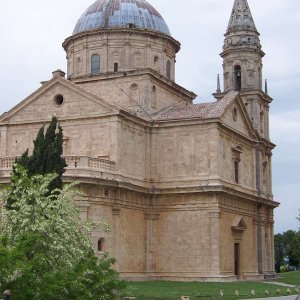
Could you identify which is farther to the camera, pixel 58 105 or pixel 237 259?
pixel 237 259

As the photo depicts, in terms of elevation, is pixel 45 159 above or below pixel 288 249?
above

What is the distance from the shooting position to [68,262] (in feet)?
71.5

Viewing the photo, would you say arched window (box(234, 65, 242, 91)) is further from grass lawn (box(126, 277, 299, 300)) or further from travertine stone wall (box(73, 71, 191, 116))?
grass lawn (box(126, 277, 299, 300))

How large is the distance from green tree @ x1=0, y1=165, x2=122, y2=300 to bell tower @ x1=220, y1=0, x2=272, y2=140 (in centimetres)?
3375

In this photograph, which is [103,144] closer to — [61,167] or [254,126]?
[61,167]

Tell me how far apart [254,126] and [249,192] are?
740cm

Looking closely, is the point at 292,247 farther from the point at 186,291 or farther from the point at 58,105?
the point at 186,291

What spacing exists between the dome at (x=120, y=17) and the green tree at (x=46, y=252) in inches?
1115

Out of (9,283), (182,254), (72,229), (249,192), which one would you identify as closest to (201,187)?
(182,254)

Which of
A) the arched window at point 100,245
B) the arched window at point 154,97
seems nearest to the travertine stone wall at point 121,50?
the arched window at point 154,97

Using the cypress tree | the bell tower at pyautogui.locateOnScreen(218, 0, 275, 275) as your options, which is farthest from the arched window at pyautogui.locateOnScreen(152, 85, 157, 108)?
the cypress tree

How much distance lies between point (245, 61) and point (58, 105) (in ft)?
57.5

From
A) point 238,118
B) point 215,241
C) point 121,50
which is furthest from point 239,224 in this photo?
point 121,50

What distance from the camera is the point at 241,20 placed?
2235 inches
